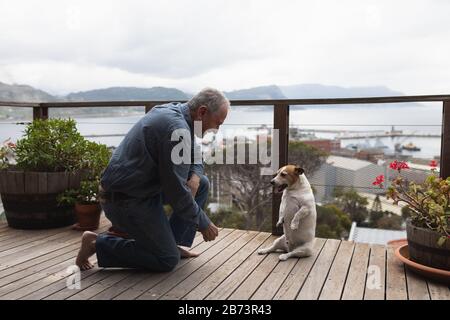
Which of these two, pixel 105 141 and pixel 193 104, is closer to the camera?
pixel 193 104

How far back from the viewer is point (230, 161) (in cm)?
406

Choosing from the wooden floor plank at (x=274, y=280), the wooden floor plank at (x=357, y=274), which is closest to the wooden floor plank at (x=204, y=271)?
the wooden floor plank at (x=274, y=280)

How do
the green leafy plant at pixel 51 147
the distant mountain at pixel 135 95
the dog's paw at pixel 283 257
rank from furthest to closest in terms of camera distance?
1. the distant mountain at pixel 135 95
2. the green leafy plant at pixel 51 147
3. the dog's paw at pixel 283 257

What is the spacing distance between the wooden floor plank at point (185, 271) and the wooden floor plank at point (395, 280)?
1.06 meters

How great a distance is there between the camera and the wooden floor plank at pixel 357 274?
1.96m

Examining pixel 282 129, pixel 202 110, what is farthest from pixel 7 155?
pixel 282 129

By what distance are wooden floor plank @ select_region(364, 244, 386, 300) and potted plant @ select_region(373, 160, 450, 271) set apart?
21cm

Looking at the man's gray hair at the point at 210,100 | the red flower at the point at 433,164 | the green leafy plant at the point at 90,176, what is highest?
the man's gray hair at the point at 210,100

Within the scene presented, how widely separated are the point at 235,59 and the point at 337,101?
28.1 feet

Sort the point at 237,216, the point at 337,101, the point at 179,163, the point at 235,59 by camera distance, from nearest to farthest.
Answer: the point at 179,163 → the point at 337,101 → the point at 237,216 → the point at 235,59

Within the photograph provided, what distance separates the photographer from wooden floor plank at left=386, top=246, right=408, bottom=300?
1.95m

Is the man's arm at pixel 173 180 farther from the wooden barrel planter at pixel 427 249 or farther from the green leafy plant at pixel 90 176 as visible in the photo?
the green leafy plant at pixel 90 176

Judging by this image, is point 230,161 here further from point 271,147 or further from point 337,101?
point 337,101
